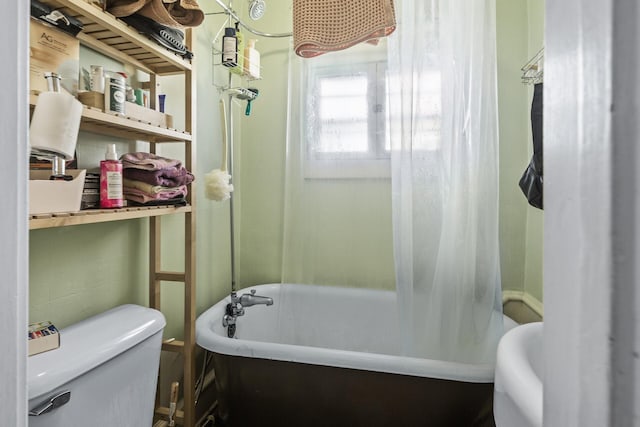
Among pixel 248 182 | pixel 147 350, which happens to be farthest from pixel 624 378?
pixel 248 182

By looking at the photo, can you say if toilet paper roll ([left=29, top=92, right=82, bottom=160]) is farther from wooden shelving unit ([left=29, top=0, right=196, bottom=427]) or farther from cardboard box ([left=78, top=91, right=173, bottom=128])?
cardboard box ([left=78, top=91, right=173, bottom=128])

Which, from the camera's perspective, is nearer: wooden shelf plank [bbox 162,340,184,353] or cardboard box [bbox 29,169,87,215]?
cardboard box [bbox 29,169,87,215]

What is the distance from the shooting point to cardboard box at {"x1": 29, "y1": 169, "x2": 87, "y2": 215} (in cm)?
85

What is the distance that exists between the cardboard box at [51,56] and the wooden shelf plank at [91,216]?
1.07ft

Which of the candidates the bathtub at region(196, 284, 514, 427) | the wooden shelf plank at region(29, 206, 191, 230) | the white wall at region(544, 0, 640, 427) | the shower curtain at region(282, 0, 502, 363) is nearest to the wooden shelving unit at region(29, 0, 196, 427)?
the wooden shelf plank at region(29, 206, 191, 230)

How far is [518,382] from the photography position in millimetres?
704

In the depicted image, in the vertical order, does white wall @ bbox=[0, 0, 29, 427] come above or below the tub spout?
above

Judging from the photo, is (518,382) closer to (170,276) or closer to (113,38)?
(170,276)

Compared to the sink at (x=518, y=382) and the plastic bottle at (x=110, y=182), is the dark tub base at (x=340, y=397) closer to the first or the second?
the sink at (x=518, y=382)

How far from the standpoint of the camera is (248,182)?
7.68ft

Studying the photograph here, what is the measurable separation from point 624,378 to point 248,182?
88.0 inches

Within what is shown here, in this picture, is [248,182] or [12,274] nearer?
[12,274]

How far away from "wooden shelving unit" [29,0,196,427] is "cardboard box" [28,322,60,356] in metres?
0.27

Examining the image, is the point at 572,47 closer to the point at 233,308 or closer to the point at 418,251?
the point at 418,251
